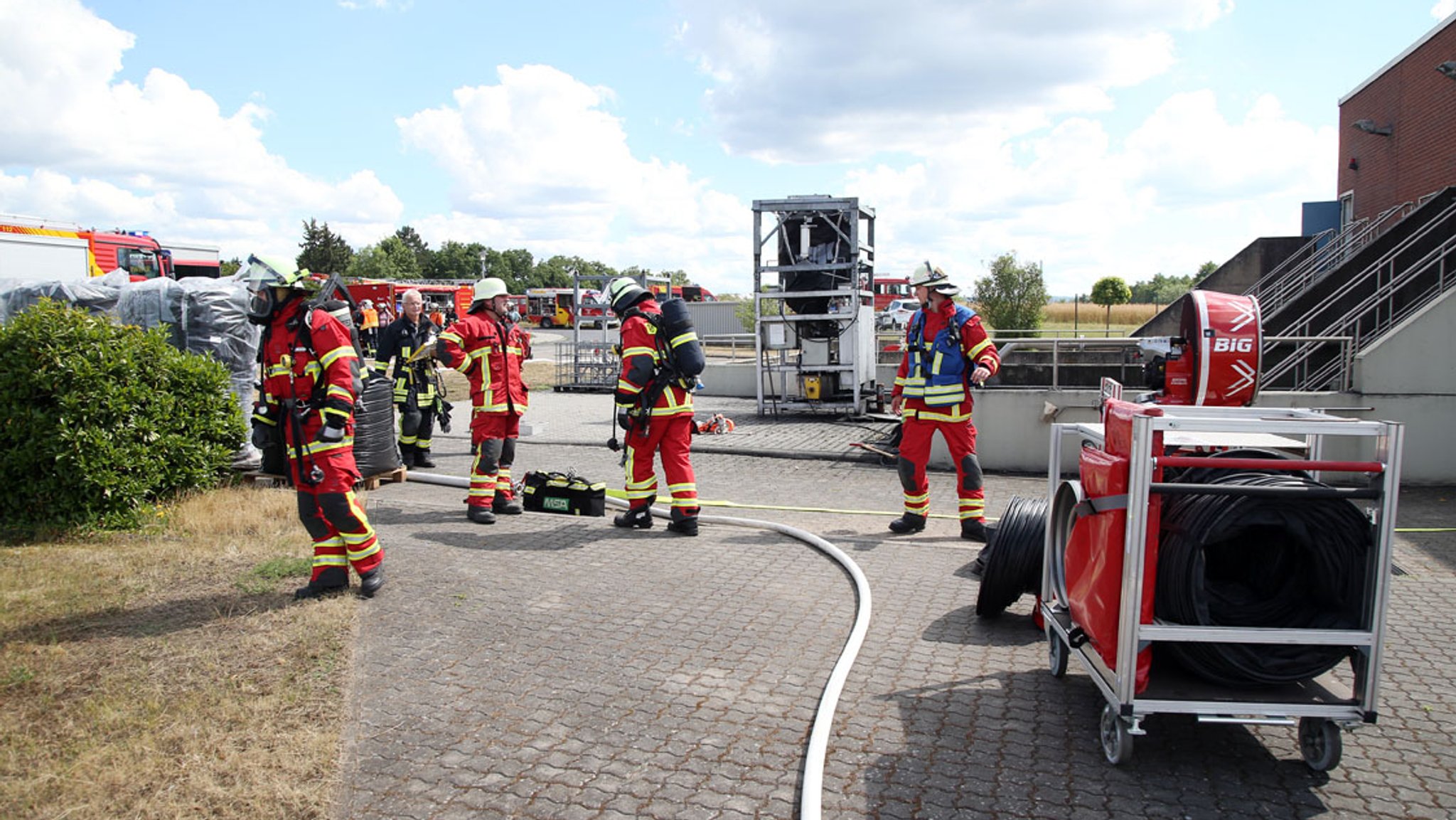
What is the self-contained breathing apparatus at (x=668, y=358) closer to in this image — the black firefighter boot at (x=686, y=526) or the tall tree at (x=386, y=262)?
the black firefighter boot at (x=686, y=526)

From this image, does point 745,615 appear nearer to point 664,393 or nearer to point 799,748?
point 799,748

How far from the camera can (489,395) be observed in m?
8.10

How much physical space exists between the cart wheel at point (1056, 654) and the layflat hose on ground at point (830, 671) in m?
0.63

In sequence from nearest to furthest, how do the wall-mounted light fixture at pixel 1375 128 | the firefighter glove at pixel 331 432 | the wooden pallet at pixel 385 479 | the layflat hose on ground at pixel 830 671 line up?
the layflat hose on ground at pixel 830 671
the firefighter glove at pixel 331 432
the wooden pallet at pixel 385 479
the wall-mounted light fixture at pixel 1375 128

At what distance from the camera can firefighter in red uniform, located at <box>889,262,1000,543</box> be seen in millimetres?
7273

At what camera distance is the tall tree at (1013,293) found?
87.6 feet

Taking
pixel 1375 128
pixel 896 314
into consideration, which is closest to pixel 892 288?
pixel 896 314

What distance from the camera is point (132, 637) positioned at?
16.1ft

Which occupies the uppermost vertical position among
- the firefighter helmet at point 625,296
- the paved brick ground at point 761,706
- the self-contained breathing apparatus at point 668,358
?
the firefighter helmet at point 625,296

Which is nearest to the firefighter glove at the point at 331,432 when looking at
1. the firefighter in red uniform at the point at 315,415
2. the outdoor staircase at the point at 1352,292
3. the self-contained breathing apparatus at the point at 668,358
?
the firefighter in red uniform at the point at 315,415

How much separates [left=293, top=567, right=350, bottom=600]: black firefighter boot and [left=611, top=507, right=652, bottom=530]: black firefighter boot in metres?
2.47

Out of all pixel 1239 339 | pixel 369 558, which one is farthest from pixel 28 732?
pixel 1239 339

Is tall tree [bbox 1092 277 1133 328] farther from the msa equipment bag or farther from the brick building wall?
the msa equipment bag

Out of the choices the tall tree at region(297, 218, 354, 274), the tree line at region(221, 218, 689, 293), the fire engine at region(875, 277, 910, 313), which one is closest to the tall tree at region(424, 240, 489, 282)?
the tree line at region(221, 218, 689, 293)
